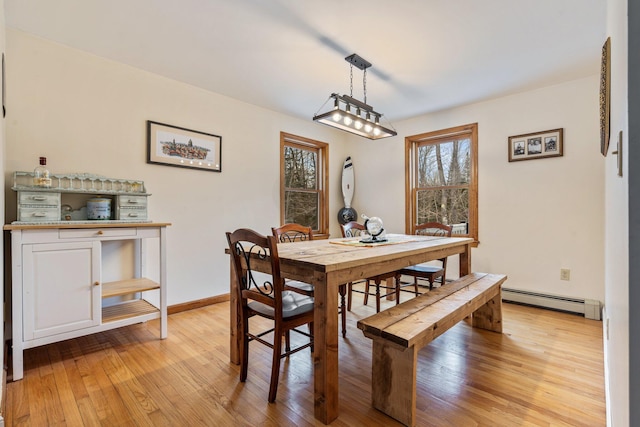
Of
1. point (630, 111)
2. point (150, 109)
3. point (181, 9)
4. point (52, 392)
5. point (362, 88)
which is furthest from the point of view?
point (362, 88)

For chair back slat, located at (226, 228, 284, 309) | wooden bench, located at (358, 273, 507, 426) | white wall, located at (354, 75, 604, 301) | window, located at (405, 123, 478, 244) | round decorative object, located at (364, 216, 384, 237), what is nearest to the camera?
wooden bench, located at (358, 273, 507, 426)

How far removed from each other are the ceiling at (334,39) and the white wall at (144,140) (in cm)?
18

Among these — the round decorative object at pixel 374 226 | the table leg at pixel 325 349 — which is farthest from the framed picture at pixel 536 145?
the table leg at pixel 325 349

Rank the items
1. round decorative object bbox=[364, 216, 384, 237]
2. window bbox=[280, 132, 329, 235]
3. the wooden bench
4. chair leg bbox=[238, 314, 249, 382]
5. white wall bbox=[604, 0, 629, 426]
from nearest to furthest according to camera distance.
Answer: white wall bbox=[604, 0, 629, 426]
the wooden bench
chair leg bbox=[238, 314, 249, 382]
round decorative object bbox=[364, 216, 384, 237]
window bbox=[280, 132, 329, 235]

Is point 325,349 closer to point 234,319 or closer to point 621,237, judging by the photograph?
point 234,319

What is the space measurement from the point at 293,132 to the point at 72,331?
123 inches

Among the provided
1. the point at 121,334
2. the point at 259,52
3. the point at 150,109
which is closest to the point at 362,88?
the point at 259,52

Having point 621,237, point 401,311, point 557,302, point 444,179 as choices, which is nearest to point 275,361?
point 401,311

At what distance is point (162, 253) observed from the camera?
93.7 inches

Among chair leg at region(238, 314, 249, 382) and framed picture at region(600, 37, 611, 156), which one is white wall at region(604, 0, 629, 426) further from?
chair leg at region(238, 314, 249, 382)

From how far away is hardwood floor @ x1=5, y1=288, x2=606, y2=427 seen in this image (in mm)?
1477

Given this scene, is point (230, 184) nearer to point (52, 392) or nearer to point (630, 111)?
point (52, 392)

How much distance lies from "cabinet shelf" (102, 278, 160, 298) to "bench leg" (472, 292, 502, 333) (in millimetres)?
2704

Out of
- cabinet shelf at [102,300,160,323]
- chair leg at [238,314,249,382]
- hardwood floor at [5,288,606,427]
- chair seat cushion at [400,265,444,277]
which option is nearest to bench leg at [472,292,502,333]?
hardwood floor at [5,288,606,427]
